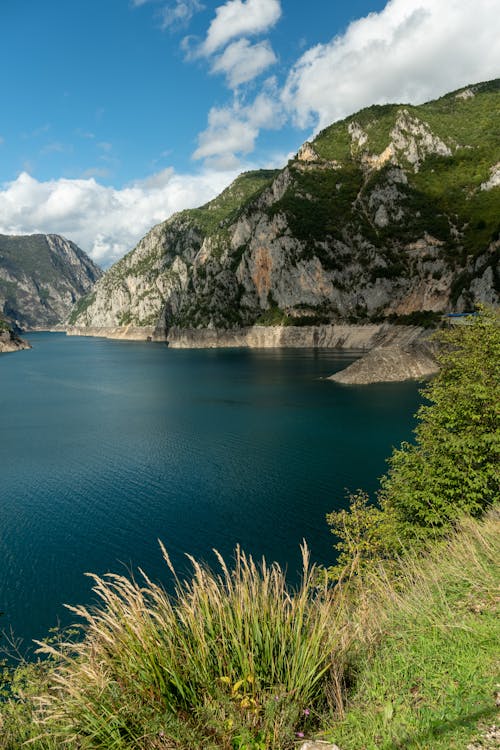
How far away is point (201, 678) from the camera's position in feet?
20.4

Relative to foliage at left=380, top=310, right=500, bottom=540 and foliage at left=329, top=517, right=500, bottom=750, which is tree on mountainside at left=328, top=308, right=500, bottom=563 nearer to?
foliage at left=380, top=310, right=500, bottom=540

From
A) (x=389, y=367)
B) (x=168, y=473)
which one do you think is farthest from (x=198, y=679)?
(x=389, y=367)

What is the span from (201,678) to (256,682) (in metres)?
0.78

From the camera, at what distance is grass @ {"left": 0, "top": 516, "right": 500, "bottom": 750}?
18.5ft

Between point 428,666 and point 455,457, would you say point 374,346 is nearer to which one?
point 455,457

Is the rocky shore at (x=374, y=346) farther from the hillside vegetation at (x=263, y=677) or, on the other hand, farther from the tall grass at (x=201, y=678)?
the tall grass at (x=201, y=678)

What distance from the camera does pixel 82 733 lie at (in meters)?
5.86

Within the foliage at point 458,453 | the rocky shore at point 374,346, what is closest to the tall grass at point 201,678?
the foliage at point 458,453

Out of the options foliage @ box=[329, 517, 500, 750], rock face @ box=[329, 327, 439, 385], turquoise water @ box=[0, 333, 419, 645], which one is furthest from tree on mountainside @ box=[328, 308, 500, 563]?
rock face @ box=[329, 327, 439, 385]

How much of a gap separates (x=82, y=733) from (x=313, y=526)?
28515 mm

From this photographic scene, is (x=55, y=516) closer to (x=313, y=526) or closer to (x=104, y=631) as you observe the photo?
(x=313, y=526)

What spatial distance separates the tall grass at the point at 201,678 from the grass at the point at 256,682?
21mm

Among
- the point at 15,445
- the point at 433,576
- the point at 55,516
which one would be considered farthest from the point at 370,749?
the point at 15,445

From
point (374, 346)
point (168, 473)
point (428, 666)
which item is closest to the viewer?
point (428, 666)
